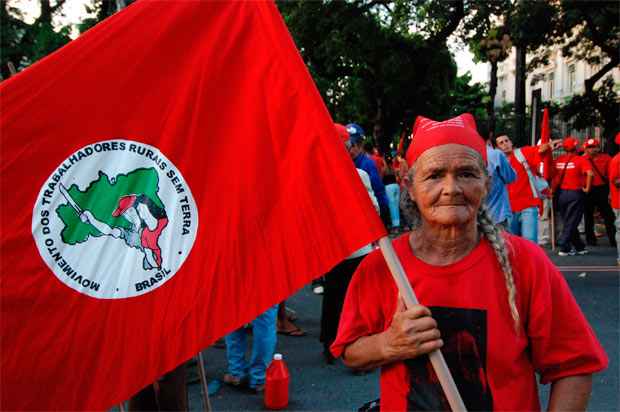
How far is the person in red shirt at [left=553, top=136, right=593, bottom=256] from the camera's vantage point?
11781mm

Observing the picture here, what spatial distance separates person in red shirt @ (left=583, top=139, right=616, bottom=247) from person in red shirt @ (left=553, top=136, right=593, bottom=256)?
0.73ft

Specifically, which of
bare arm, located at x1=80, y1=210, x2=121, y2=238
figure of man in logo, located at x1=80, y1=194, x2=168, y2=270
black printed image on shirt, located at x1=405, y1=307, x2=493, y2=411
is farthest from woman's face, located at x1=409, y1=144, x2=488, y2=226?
bare arm, located at x1=80, y1=210, x2=121, y2=238

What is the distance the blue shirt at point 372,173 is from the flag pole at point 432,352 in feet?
14.0

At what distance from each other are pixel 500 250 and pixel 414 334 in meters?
0.37

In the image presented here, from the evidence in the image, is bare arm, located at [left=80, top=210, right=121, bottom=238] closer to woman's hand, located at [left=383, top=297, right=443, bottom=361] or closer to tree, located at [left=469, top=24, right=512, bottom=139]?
woman's hand, located at [left=383, top=297, right=443, bottom=361]

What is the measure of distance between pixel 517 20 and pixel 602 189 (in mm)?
7648

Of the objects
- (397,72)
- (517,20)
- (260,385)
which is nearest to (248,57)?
(260,385)

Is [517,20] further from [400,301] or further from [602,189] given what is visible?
[400,301]

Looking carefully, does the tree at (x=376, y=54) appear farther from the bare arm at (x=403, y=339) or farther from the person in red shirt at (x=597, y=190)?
the bare arm at (x=403, y=339)

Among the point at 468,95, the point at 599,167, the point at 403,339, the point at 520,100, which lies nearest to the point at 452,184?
the point at 403,339

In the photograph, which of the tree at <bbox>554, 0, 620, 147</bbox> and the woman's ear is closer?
the woman's ear

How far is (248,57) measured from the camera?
7.61ft

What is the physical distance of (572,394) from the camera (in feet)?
6.19

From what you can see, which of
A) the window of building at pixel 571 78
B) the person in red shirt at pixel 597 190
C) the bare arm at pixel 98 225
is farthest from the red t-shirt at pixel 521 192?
the window of building at pixel 571 78
